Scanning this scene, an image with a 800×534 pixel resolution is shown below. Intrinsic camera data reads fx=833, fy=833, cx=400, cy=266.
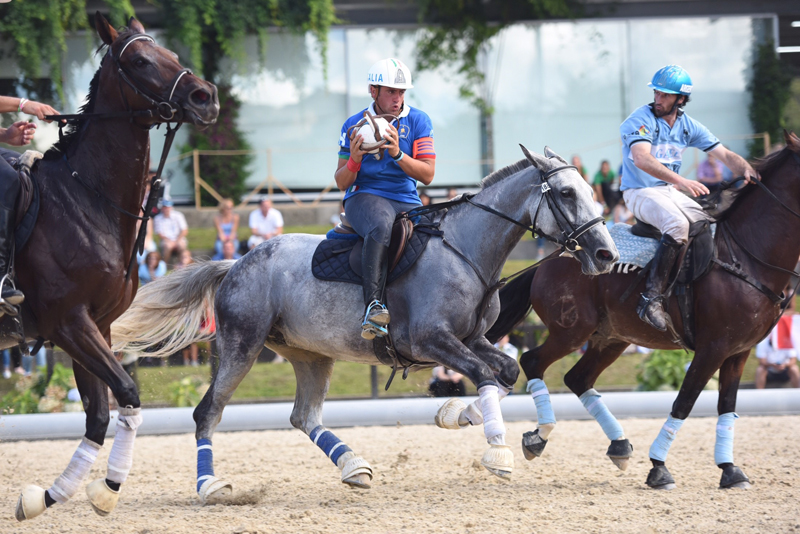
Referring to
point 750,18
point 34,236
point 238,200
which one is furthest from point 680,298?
point 750,18

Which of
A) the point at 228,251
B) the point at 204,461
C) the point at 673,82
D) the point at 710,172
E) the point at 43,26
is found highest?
the point at 43,26

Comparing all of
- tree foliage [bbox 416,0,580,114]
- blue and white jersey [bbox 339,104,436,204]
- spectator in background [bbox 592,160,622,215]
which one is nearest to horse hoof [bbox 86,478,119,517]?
blue and white jersey [bbox 339,104,436,204]

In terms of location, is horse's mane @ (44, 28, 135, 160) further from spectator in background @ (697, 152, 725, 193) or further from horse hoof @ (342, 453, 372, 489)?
spectator in background @ (697, 152, 725, 193)

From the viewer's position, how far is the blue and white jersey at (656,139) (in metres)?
6.16

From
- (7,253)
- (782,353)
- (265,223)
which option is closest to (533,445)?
(7,253)

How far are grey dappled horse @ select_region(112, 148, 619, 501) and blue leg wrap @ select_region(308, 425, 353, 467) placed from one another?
1 centimetres

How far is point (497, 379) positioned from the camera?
17.5 ft

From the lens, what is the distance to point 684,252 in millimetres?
6066

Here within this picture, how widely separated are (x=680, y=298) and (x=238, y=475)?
3758 mm

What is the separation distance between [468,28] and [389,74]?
1499cm

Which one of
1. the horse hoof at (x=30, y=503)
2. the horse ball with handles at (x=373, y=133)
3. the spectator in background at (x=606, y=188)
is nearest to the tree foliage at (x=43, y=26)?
the spectator in background at (x=606, y=188)

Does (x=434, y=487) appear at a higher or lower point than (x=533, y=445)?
lower

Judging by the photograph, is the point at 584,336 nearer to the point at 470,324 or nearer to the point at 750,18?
the point at 470,324

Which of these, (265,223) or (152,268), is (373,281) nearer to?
(152,268)
